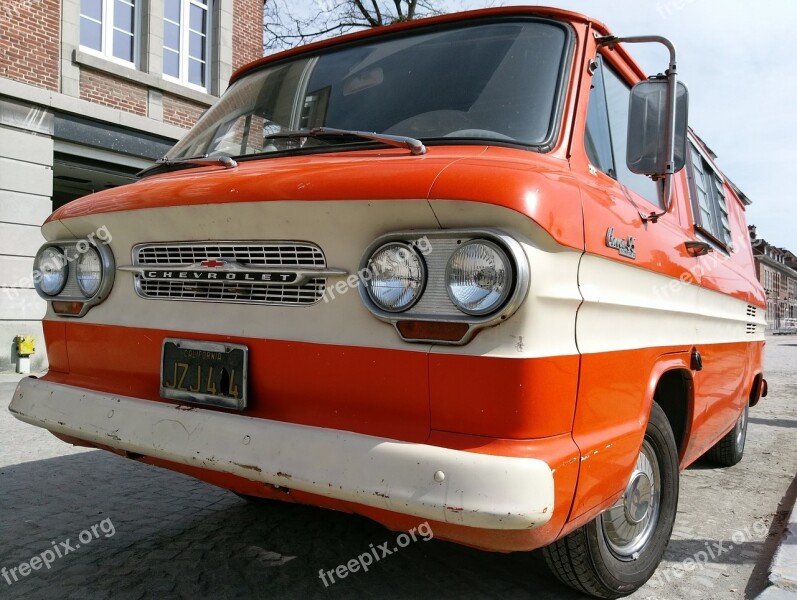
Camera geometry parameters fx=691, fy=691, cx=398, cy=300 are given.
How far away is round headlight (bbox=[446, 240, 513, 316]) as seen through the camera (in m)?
1.92

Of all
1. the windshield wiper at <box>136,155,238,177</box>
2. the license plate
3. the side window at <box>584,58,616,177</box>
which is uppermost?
the side window at <box>584,58,616,177</box>

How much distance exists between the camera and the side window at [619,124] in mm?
2912

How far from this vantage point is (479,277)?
6.43ft

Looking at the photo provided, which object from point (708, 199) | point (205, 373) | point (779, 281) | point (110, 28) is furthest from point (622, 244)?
point (779, 281)

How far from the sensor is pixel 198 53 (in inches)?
535

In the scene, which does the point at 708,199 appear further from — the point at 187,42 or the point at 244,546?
the point at 187,42

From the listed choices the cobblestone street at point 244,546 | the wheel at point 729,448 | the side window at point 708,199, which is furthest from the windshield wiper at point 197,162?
the wheel at point 729,448

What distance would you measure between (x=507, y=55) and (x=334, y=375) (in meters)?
1.45

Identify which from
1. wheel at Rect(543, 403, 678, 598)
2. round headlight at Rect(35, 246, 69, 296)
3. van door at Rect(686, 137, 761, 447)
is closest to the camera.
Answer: wheel at Rect(543, 403, 678, 598)

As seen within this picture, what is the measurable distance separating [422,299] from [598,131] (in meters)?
1.24

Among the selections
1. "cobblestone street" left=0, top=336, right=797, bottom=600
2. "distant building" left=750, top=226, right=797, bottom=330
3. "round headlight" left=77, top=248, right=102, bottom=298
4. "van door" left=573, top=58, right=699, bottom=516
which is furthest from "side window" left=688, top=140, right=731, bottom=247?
"distant building" left=750, top=226, right=797, bottom=330

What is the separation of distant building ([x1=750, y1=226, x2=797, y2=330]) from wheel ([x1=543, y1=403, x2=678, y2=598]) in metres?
93.1

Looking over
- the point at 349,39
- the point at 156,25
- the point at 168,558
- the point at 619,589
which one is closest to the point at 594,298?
the point at 619,589

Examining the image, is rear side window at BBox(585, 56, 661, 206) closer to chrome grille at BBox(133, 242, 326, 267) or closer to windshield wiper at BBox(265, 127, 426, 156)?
windshield wiper at BBox(265, 127, 426, 156)
